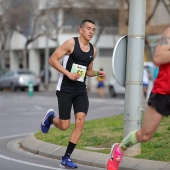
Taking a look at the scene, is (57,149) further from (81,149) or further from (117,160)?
(117,160)

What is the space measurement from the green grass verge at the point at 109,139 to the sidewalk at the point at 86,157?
0.58 feet

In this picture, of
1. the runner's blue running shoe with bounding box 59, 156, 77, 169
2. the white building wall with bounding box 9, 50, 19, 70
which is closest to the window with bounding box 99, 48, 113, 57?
the white building wall with bounding box 9, 50, 19, 70

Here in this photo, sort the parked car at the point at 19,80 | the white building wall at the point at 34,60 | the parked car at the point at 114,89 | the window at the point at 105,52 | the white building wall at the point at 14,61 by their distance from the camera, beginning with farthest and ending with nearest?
the white building wall at the point at 14,61
the white building wall at the point at 34,60
the window at the point at 105,52
the parked car at the point at 19,80
the parked car at the point at 114,89

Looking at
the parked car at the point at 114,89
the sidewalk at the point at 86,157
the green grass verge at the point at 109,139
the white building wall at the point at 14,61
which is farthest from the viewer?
the white building wall at the point at 14,61

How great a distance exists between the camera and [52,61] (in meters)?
9.09

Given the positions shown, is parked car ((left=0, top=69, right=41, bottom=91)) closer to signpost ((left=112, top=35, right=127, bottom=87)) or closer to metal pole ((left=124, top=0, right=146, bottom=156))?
signpost ((left=112, top=35, right=127, bottom=87))

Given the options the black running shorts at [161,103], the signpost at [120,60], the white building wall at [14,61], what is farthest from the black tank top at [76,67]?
the white building wall at [14,61]

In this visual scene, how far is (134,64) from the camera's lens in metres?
9.46

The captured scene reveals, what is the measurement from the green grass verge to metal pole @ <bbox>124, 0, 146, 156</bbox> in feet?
1.45

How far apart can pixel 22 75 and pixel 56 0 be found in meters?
7.18

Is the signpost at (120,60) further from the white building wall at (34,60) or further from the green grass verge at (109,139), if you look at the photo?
the white building wall at (34,60)

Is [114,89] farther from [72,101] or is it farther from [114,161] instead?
[114,161]

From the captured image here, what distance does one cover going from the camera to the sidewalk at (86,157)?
8.67 meters

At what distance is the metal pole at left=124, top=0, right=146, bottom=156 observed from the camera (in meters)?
9.48
